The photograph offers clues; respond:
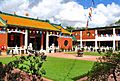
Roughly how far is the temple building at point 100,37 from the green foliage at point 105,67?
38.5m

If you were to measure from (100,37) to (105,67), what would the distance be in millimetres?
42816

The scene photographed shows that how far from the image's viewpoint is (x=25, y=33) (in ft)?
107

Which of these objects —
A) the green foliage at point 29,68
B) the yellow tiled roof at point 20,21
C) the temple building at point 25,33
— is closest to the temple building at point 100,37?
the temple building at point 25,33

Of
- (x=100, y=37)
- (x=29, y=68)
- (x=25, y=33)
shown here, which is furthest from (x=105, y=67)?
(x=100, y=37)

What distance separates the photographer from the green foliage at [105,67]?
723 cm

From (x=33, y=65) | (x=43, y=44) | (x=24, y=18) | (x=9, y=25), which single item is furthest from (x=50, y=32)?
(x=33, y=65)

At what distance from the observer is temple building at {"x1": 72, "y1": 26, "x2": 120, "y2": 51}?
156ft

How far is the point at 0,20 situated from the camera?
29.3m

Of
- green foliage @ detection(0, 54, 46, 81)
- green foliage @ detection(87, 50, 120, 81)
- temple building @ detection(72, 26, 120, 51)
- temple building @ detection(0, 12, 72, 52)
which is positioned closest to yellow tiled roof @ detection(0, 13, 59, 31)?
temple building @ detection(0, 12, 72, 52)

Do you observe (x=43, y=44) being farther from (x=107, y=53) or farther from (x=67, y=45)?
(x=107, y=53)

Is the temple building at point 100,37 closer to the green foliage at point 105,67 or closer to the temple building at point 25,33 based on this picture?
the temple building at point 25,33

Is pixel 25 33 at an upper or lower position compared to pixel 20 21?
lower

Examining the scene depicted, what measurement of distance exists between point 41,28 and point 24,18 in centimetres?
311

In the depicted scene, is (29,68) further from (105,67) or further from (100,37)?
(100,37)
